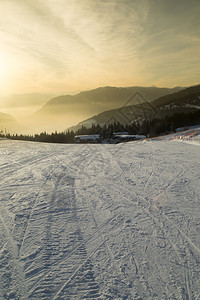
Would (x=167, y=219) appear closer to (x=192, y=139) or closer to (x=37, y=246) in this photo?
(x=37, y=246)

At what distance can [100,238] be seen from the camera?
3234 millimetres

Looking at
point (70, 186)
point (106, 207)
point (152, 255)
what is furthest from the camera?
point (70, 186)

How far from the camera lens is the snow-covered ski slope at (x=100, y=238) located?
238 cm

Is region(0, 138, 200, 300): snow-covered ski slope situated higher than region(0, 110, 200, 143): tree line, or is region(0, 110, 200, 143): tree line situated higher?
region(0, 110, 200, 143): tree line

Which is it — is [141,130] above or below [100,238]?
above

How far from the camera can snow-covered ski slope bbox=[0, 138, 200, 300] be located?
238cm

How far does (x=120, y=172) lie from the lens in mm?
7176

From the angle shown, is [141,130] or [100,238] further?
[141,130]

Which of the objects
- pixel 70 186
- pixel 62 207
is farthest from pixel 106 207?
pixel 70 186

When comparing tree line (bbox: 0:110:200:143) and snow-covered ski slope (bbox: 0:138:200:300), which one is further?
tree line (bbox: 0:110:200:143)

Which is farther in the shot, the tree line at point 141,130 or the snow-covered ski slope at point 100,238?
the tree line at point 141,130

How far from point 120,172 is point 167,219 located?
351cm

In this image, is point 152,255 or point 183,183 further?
point 183,183

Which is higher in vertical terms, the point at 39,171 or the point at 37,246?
the point at 39,171
